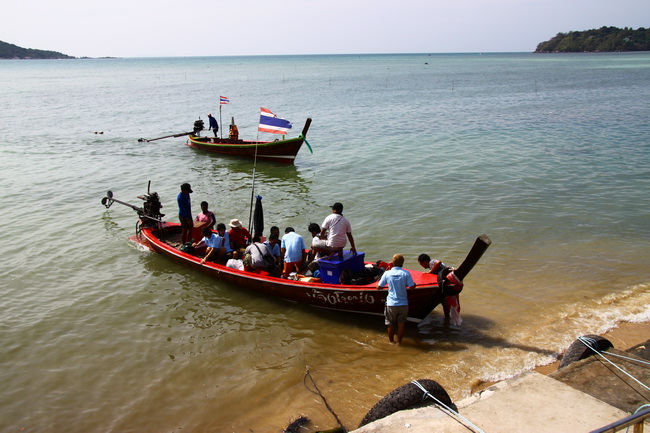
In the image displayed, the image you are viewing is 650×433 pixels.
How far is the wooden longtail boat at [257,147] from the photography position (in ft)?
72.5

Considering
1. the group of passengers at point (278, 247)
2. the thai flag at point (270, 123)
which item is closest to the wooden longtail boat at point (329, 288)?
the group of passengers at point (278, 247)

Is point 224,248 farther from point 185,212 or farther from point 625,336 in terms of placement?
point 625,336

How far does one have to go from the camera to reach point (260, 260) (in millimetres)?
10133

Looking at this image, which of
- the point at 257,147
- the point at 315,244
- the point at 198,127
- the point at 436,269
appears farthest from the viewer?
the point at 198,127

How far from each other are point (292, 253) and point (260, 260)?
0.73 m

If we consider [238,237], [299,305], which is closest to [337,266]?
[299,305]

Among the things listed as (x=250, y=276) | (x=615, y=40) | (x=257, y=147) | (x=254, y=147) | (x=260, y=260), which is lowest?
(x=250, y=276)

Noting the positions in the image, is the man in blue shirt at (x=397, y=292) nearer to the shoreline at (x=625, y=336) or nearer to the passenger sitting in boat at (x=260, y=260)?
the shoreline at (x=625, y=336)

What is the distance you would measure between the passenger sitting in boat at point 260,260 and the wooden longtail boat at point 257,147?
36.1ft

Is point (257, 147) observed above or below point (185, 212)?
above

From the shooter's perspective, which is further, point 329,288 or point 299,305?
point 299,305

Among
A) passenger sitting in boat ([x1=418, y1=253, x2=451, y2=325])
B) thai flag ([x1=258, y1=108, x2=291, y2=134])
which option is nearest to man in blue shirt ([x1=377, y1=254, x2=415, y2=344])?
passenger sitting in boat ([x1=418, y1=253, x2=451, y2=325])

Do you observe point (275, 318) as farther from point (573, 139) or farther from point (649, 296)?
point (573, 139)

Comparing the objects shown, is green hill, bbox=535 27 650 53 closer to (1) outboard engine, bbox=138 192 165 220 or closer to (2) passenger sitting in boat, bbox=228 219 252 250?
(1) outboard engine, bbox=138 192 165 220
